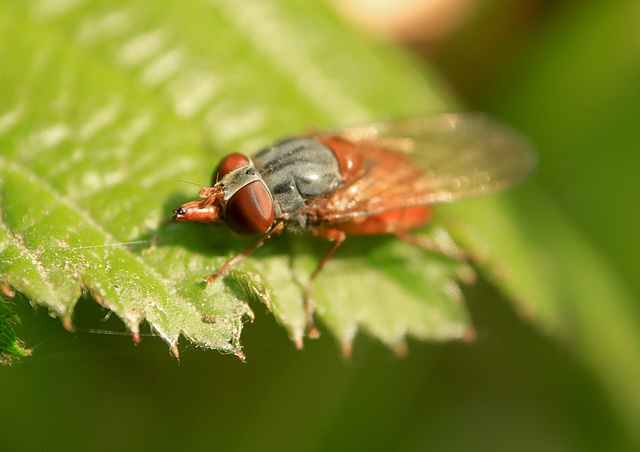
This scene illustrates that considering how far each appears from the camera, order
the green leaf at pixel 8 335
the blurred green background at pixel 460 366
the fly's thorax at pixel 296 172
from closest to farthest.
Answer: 1. the green leaf at pixel 8 335
2. the fly's thorax at pixel 296 172
3. the blurred green background at pixel 460 366

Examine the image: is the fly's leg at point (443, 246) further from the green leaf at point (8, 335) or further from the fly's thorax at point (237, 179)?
the green leaf at point (8, 335)

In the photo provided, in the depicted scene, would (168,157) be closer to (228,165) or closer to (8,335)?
(228,165)

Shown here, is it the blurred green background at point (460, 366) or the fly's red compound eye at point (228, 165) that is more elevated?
the fly's red compound eye at point (228, 165)

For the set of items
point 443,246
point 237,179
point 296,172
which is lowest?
point 443,246

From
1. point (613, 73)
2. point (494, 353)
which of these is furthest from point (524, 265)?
point (613, 73)

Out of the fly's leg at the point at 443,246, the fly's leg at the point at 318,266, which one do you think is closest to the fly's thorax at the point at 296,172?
the fly's leg at the point at 318,266

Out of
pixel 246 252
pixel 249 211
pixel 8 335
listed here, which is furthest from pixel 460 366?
pixel 8 335
